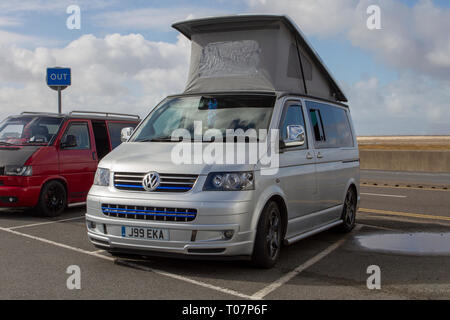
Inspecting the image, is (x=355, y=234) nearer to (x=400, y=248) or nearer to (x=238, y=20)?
(x=400, y=248)

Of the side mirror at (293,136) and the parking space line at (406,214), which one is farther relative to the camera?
Answer: the parking space line at (406,214)

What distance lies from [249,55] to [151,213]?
9.77 ft

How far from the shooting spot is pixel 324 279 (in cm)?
591

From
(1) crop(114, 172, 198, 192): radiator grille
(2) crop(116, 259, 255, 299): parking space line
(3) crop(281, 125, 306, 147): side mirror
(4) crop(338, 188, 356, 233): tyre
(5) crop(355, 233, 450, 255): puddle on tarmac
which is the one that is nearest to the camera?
(2) crop(116, 259, 255, 299): parking space line

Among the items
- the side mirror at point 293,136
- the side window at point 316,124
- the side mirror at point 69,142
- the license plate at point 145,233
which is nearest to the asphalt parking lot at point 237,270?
the license plate at point 145,233

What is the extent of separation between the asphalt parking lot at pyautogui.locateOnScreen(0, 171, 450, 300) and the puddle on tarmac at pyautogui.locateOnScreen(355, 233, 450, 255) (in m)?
0.01

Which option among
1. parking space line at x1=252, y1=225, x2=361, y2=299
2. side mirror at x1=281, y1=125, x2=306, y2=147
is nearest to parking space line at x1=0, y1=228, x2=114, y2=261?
parking space line at x1=252, y1=225, x2=361, y2=299

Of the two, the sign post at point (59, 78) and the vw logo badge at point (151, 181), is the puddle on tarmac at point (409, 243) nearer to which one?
the vw logo badge at point (151, 181)

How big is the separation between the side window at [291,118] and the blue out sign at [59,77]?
14.2m

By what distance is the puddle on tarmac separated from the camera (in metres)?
7.59

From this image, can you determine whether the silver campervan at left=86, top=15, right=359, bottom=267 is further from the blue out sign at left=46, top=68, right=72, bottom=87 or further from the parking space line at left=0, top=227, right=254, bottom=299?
the blue out sign at left=46, top=68, right=72, bottom=87

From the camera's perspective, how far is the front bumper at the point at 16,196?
32.3 feet
